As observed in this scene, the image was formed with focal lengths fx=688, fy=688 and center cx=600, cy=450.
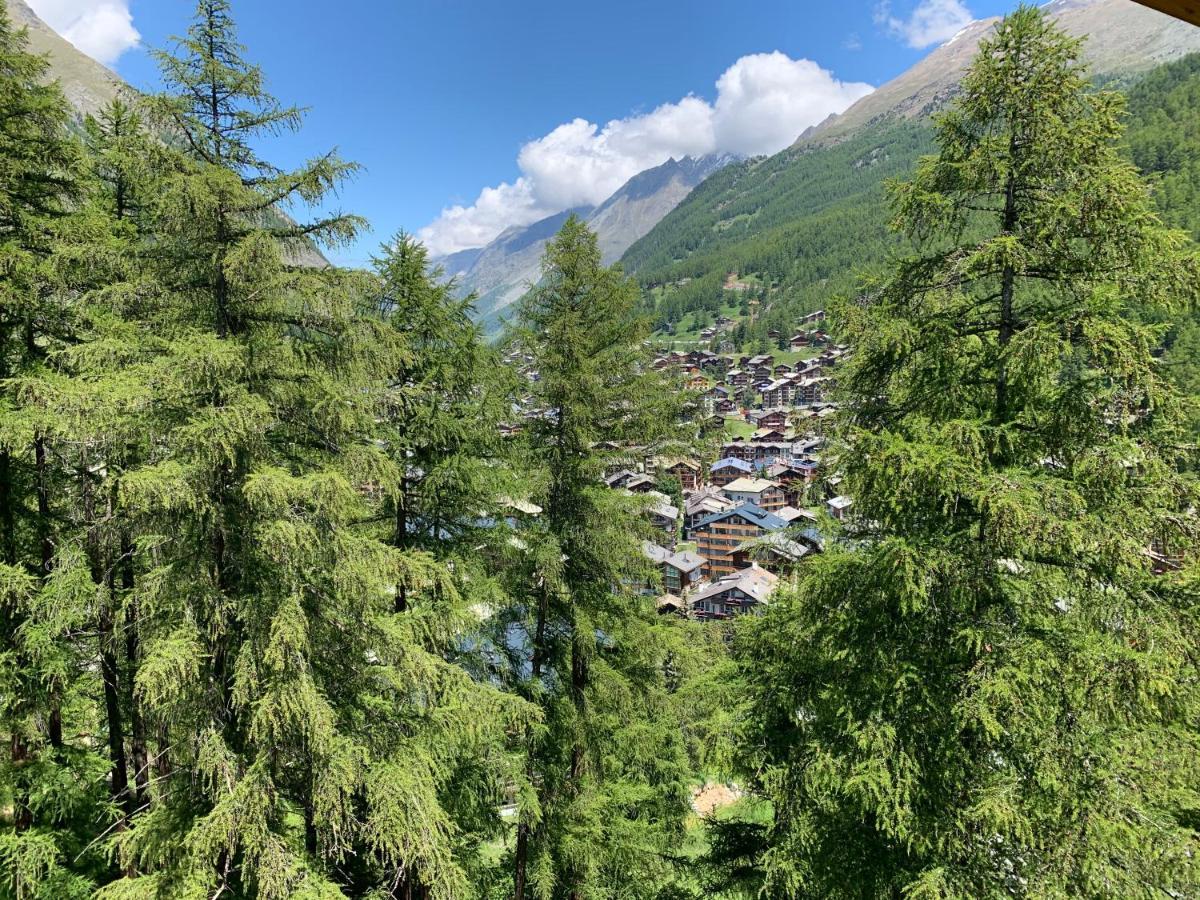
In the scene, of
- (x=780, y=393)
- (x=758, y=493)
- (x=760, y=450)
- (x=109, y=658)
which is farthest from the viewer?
(x=780, y=393)

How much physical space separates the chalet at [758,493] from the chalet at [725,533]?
22.6 ft

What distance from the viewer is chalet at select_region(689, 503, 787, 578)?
63.2m

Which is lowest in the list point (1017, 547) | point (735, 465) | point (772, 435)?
point (772, 435)

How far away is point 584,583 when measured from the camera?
11945mm

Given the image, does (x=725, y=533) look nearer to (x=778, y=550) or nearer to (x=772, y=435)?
(x=772, y=435)

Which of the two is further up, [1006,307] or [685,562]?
[1006,307]

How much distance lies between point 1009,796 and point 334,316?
316 inches

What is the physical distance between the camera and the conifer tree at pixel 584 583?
11359 mm

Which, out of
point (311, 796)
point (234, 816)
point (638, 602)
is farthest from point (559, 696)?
point (234, 816)

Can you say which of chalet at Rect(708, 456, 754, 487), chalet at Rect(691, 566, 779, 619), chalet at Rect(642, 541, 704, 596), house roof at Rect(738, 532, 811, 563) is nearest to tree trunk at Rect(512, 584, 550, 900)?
house roof at Rect(738, 532, 811, 563)

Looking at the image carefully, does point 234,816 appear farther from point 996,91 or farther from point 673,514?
point 673,514

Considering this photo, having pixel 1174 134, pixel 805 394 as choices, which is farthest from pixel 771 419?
pixel 1174 134

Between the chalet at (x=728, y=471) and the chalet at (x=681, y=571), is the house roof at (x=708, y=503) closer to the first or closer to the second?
the chalet at (x=728, y=471)

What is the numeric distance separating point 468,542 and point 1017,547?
7.59 meters
